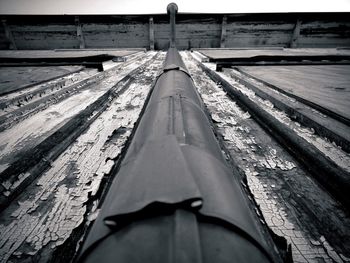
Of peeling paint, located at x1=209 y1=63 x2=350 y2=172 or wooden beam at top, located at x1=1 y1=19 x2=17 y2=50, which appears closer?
peeling paint, located at x1=209 y1=63 x2=350 y2=172

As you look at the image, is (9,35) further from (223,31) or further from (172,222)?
(172,222)

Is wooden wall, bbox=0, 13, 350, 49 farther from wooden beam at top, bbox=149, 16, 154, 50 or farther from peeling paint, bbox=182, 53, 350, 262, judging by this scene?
peeling paint, bbox=182, 53, 350, 262

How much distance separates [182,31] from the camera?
6980mm

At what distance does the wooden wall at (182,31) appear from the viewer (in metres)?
6.85

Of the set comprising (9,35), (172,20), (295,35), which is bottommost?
(9,35)

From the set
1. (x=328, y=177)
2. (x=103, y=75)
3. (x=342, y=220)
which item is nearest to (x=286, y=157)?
(x=328, y=177)

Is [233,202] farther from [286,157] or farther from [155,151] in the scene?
[286,157]

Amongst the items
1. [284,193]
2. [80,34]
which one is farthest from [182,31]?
[284,193]

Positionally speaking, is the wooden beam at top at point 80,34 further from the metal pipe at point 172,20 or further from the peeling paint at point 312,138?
the peeling paint at point 312,138

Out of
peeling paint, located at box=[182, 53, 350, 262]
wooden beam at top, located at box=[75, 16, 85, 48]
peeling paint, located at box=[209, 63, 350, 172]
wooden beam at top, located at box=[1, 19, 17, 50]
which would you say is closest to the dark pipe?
peeling paint, located at box=[182, 53, 350, 262]

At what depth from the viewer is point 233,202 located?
1.33 feet

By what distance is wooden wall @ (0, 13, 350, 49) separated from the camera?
22.5 ft

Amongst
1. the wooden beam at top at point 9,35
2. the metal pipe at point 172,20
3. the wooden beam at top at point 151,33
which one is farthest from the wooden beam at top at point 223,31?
the wooden beam at top at point 9,35

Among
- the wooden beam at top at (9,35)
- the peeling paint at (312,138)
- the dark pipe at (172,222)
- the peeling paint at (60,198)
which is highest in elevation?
the wooden beam at top at (9,35)
